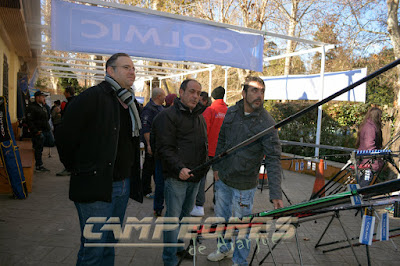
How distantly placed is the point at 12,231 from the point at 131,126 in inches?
106

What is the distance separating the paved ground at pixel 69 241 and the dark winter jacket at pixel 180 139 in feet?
3.74

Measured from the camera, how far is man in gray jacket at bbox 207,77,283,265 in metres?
2.94

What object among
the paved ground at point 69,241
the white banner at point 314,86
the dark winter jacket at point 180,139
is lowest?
the paved ground at point 69,241

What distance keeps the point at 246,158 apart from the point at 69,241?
239cm

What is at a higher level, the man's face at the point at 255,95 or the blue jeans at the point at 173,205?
the man's face at the point at 255,95

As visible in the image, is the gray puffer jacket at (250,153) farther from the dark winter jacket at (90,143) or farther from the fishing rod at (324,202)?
the dark winter jacket at (90,143)

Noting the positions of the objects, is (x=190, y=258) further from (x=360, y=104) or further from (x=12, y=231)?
(x=360, y=104)

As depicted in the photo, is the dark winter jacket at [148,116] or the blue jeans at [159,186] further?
the dark winter jacket at [148,116]

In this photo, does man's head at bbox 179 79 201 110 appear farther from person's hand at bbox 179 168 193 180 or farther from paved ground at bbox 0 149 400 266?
paved ground at bbox 0 149 400 266

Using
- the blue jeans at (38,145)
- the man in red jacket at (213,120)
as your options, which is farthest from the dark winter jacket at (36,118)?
the man in red jacket at (213,120)

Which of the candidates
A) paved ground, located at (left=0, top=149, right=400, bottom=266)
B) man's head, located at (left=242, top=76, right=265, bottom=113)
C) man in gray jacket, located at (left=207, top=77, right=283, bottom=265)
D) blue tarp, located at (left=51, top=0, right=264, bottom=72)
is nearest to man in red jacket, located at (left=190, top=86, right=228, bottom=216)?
paved ground, located at (left=0, top=149, right=400, bottom=266)

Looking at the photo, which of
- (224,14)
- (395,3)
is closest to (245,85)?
(395,3)

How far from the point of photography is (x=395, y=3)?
8.21 m

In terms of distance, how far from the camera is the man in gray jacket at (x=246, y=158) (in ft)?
9.63
